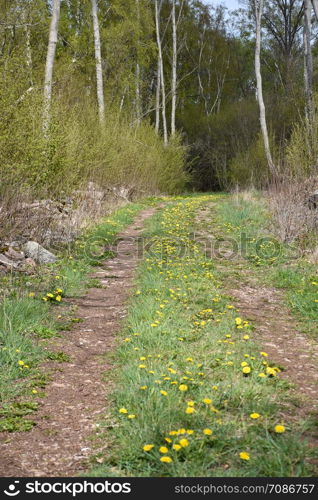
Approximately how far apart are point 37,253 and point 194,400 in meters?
5.56

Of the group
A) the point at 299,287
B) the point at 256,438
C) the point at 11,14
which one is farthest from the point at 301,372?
the point at 11,14

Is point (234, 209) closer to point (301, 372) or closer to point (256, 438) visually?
point (301, 372)

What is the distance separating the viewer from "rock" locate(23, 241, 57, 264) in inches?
338

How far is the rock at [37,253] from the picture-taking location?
8.60 meters

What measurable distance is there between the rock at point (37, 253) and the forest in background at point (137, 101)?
92cm

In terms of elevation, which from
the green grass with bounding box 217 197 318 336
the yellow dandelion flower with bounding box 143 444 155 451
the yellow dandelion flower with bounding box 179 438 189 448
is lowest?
the yellow dandelion flower with bounding box 143 444 155 451

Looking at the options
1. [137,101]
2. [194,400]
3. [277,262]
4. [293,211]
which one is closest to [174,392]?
[194,400]

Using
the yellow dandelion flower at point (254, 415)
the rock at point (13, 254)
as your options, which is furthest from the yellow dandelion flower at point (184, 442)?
the rock at point (13, 254)

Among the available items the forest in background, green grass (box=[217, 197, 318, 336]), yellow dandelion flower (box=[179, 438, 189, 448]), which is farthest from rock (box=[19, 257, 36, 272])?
yellow dandelion flower (box=[179, 438, 189, 448])

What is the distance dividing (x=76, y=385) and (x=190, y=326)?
1619 millimetres

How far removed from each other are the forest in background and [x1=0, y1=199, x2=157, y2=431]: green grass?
5.24ft

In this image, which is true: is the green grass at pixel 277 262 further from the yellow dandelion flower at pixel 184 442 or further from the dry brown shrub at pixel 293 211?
the yellow dandelion flower at pixel 184 442

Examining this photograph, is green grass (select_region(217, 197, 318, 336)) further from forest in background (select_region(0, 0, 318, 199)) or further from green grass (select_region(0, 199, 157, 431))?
green grass (select_region(0, 199, 157, 431))
